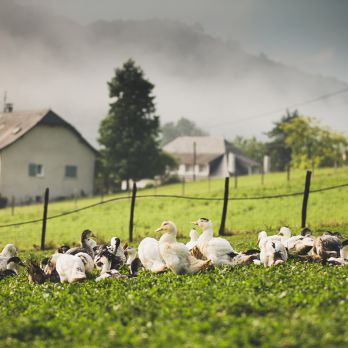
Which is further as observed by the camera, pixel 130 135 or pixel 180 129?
pixel 180 129

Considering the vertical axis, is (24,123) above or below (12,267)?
above

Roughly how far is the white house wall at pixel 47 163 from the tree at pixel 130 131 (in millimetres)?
2420

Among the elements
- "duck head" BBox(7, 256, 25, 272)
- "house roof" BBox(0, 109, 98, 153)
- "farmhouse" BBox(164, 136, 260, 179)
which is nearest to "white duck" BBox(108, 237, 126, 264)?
"duck head" BBox(7, 256, 25, 272)

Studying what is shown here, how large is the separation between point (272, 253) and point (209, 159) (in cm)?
7516

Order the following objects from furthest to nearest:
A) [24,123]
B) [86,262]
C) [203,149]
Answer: [203,149], [24,123], [86,262]

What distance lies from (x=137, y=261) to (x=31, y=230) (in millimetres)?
20394

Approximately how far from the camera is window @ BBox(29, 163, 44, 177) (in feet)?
188

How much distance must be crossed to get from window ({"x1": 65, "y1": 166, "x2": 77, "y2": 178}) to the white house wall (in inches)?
14.0

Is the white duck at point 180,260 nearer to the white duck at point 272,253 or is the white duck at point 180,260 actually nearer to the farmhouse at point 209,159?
the white duck at point 272,253

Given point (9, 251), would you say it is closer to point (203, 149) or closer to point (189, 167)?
point (189, 167)

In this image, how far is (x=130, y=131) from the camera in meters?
61.0

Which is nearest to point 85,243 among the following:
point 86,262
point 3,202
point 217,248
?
point 86,262

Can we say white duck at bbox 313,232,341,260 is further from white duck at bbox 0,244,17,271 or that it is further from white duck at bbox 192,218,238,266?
white duck at bbox 0,244,17,271

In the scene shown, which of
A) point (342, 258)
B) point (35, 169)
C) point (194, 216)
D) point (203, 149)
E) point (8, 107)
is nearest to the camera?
point (342, 258)
